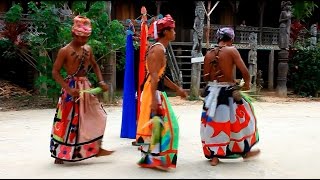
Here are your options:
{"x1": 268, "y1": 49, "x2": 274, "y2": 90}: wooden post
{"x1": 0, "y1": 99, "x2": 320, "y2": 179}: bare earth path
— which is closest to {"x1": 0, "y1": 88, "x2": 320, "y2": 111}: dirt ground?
{"x1": 0, "y1": 99, "x2": 320, "y2": 179}: bare earth path

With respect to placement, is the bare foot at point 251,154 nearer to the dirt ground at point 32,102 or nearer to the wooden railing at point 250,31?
the dirt ground at point 32,102

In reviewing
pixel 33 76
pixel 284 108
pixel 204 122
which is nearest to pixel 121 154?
pixel 204 122

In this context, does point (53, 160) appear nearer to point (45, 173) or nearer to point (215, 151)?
point (45, 173)

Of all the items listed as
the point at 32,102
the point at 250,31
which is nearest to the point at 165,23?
the point at 32,102

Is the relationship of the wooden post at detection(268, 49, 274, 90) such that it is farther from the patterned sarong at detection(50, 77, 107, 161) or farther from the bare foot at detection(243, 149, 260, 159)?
the patterned sarong at detection(50, 77, 107, 161)

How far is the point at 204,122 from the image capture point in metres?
4.93

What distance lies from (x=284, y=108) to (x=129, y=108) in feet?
21.9

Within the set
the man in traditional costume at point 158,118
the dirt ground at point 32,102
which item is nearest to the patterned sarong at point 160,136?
the man in traditional costume at point 158,118

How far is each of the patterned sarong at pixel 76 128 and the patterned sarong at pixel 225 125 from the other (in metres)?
1.14

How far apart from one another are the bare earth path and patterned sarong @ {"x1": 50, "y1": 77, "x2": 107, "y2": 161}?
15 centimetres

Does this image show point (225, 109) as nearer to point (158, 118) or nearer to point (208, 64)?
point (208, 64)

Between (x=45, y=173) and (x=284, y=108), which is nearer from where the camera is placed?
(x=45, y=173)

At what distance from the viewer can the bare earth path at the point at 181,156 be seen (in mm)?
4453

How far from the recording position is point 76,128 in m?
4.77
